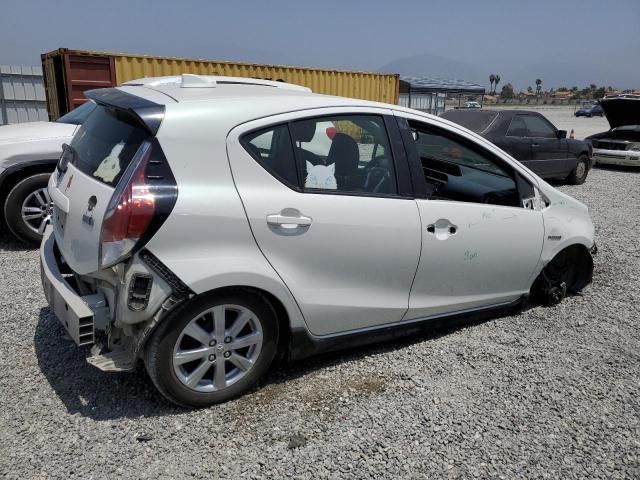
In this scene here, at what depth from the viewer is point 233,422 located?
2.91 meters

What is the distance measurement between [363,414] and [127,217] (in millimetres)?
1645

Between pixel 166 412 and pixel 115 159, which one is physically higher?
pixel 115 159

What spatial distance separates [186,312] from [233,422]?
2.24ft

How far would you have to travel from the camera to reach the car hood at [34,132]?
→ 562 cm

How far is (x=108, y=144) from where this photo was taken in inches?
114

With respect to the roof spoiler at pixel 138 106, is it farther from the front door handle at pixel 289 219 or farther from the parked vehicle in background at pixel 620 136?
the parked vehicle in background at pixel 620 136

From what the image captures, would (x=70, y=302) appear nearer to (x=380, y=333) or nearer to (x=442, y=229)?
(x=380, y=333)

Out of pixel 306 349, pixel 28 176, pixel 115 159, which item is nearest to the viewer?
pixel 115 159

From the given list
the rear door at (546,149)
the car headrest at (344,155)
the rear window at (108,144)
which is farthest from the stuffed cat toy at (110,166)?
the rear door at (546,149)

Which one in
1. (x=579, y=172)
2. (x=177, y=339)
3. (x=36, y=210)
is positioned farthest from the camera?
(x=579, y=172)

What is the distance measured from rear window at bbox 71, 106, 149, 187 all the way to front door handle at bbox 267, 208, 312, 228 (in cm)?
75

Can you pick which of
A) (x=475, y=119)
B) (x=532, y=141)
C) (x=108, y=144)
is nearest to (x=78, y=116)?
(x=108, y=144)

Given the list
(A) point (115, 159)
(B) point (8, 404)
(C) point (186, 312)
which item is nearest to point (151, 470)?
(C) point (186, 312)

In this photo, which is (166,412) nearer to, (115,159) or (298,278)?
(298,278)
